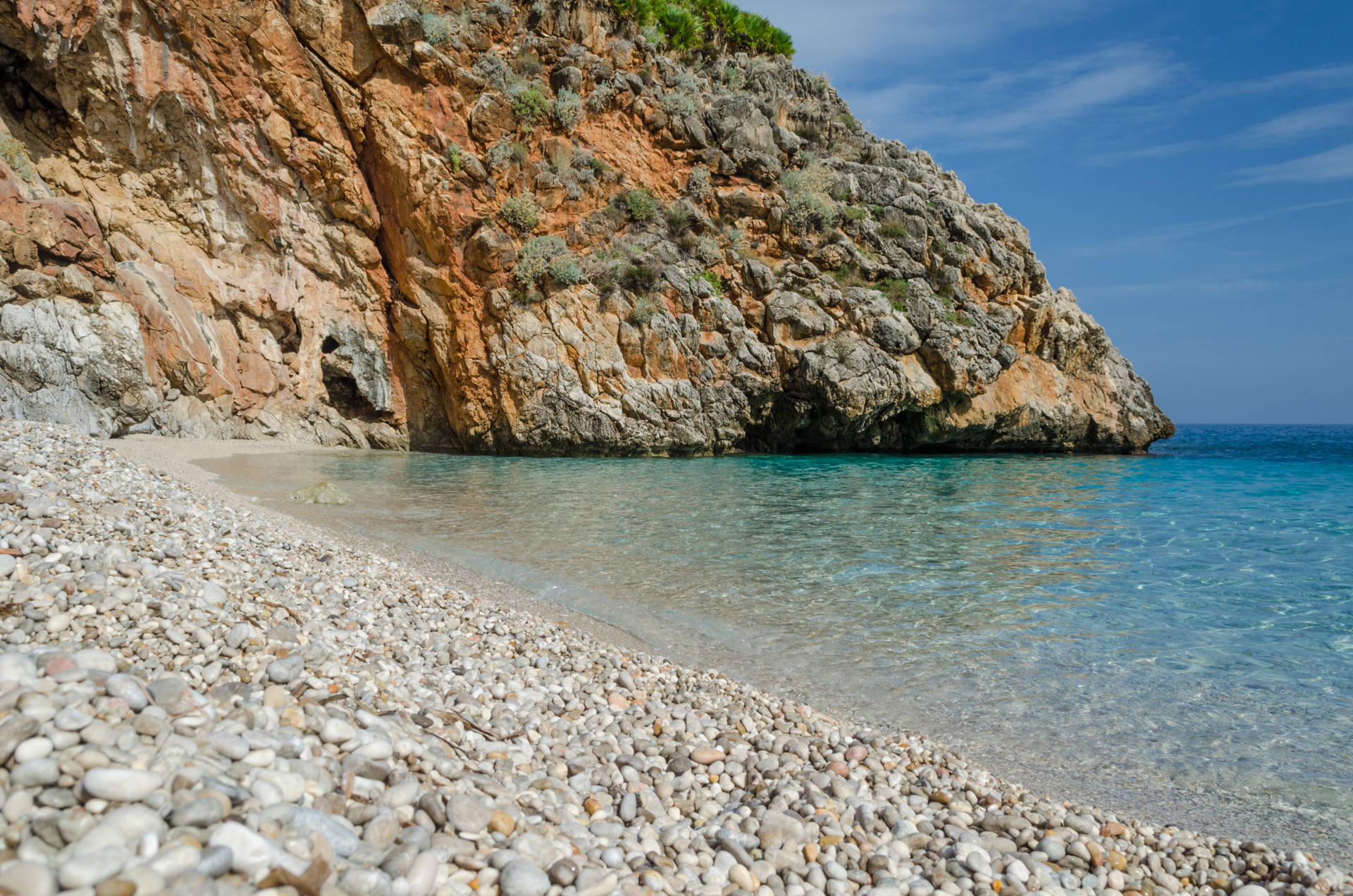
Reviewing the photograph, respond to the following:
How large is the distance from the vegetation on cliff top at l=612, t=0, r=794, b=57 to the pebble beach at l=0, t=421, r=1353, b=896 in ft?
96.3

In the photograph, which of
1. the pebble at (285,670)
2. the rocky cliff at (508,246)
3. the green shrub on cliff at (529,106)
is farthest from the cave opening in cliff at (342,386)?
the pebble at (285,670)

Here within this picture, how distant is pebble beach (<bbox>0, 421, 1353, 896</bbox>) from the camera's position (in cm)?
197

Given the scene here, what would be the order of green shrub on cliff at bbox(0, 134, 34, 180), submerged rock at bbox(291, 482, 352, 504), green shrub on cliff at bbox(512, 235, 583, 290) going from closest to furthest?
submerged rock at bbox(291, 482, 352, 504) < green shrub on cliff at bbox(0, 134, 34, 180) < green shrub on cliff at bbox(512, 235, 583, 290)

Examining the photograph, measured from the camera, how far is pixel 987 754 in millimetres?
4359

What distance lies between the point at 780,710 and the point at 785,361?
72.9 feet

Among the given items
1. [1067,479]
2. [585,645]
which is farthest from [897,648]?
[1067,479]

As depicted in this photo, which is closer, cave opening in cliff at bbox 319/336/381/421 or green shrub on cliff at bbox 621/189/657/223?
cave opening in cliff at bbox 319/336/381/421

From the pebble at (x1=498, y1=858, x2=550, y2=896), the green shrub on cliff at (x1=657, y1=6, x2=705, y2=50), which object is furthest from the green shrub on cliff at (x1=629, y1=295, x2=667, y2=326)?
the pebble at (x1=498, y1=858, x2=550, y2=896)

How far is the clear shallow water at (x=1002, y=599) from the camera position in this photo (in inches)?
180

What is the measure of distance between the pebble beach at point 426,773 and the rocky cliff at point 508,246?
19.2 metres

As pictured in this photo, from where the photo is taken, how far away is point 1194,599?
7.75 m

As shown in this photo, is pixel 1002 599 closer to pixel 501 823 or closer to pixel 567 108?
pixel 501 823

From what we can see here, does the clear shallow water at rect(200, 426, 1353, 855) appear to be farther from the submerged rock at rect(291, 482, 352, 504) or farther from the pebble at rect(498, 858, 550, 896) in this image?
the pebble at rect(498, 858, 550, 896)

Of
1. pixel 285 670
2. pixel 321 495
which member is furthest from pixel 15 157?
pixel 285 670
